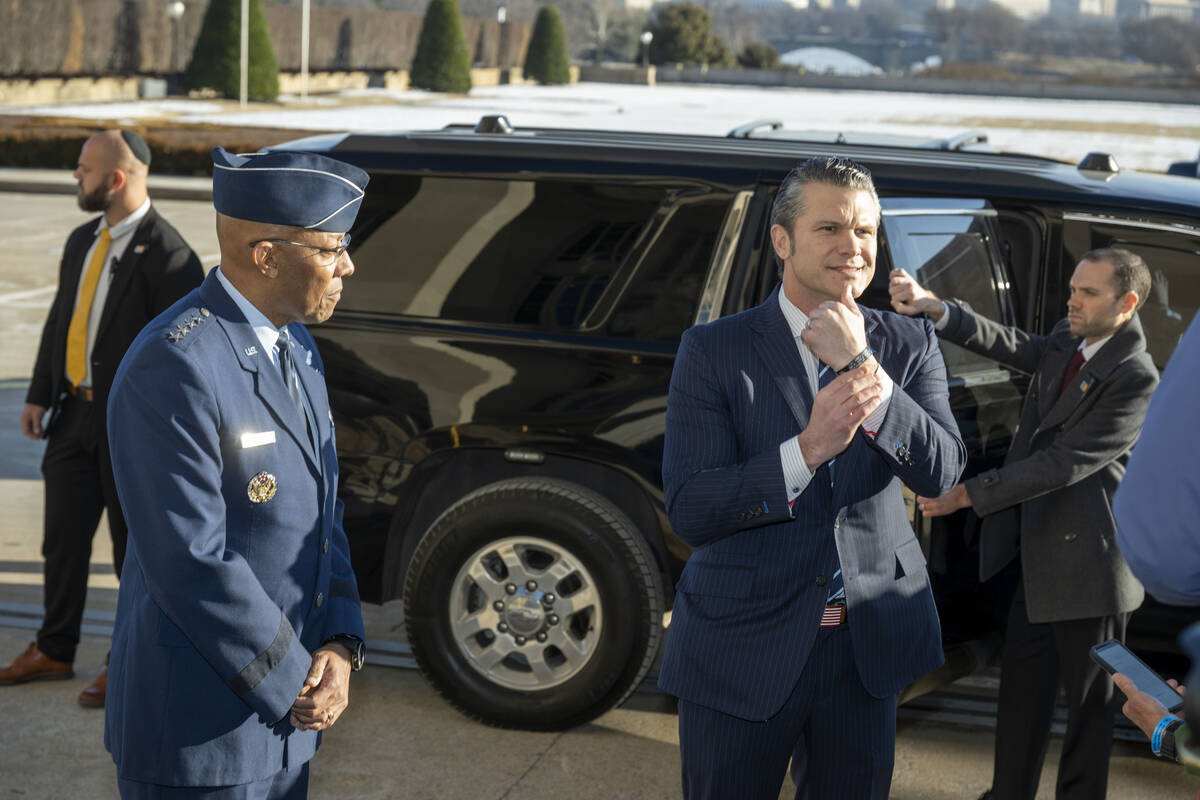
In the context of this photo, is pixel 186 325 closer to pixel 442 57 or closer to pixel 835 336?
pixel 835 336

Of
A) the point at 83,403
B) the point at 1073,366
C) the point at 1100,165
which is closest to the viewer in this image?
the point at 1073,366

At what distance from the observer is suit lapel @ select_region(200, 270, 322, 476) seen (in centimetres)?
254

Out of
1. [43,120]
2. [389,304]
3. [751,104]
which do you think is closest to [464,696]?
[389,304]

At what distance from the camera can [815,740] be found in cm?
295

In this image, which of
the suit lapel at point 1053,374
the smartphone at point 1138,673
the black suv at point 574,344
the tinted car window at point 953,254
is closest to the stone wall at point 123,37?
the black suv at point 574,344

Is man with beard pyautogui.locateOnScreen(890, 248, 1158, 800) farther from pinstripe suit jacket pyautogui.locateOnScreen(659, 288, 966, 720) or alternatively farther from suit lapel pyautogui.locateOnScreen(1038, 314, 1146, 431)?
pinstripe suit jacket pyautogui.locateOnScreen(659, 288, 966, 720)

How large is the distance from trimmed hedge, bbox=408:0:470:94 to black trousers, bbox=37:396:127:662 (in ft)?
197

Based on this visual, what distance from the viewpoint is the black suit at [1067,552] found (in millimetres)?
3816

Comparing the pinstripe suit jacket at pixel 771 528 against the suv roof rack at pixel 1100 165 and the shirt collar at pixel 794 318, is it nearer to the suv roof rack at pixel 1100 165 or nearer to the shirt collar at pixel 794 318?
the shirt collar at pixel 794 318

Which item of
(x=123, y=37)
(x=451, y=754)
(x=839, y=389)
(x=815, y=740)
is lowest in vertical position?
(x=451, y=754)

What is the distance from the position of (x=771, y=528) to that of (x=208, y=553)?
3.59ft

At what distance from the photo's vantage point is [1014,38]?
175500 mm

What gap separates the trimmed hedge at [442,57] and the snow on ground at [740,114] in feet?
2.35

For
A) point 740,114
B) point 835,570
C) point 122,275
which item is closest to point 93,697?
point 122,275
